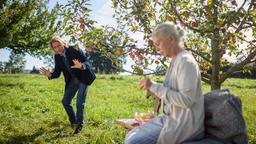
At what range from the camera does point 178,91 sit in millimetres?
4137

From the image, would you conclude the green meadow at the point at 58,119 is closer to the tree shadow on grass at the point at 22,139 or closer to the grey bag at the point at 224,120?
the tree shadow on grass at the point at 22,139

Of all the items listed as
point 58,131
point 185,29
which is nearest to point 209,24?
point 185,29

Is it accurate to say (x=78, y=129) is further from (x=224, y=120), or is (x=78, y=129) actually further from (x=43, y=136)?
(x=224, y=120)

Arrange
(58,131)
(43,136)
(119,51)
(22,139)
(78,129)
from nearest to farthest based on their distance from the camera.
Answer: (119,51) → (22,139) → (43,136) → (78,129) → (58,131)

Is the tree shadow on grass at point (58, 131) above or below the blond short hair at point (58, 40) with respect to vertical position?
below

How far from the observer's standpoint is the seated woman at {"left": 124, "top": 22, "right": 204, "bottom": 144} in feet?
13.2

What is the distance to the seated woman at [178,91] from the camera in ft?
13.2

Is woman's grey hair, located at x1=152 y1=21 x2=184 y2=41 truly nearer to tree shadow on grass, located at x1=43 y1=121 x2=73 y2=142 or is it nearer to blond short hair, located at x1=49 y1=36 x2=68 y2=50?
blond short hair, located at x1=49 y1=36 x2=68 y2=50

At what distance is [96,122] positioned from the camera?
35.3 feet

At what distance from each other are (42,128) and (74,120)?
2.56 feet

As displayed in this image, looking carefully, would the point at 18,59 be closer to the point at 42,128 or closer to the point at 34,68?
the point at 34,68

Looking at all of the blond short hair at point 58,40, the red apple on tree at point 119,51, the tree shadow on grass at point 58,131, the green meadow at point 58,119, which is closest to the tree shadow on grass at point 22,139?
the green meadow at point 58,119

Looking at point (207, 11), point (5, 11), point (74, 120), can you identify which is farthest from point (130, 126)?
point (5, 11)

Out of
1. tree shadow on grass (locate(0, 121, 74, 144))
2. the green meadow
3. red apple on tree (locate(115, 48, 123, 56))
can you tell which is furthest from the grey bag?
tree shadow on grass (locate(0, 121, 74, 144))
